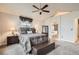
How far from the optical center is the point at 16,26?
2010 mm

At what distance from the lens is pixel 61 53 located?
1930 millimetres

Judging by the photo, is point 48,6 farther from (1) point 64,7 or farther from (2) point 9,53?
(2) point 9,53

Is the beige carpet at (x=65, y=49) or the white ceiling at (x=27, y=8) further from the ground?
the white ceiling at (x=27, y=8)

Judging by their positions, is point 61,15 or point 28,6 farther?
point 61,15

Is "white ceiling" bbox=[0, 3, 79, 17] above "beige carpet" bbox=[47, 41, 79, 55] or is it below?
above

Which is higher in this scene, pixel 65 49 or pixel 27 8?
pixel 27 8

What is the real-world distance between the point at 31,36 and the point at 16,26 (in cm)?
35

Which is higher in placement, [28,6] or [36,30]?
[28,6]

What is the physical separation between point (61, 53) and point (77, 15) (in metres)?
0.76

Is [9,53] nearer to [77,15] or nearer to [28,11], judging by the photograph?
[28,11]
